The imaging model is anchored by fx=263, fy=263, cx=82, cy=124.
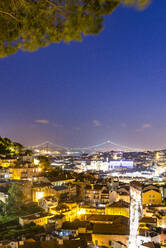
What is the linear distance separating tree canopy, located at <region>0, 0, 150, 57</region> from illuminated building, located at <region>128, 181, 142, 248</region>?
355 inches

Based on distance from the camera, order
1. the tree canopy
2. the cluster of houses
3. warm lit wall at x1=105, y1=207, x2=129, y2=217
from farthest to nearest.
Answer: warm lit wall at x1=105, y1=207, x2=129, y2=217, the cluster of houses, the tree canopy

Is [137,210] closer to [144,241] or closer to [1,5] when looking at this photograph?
[144,241]

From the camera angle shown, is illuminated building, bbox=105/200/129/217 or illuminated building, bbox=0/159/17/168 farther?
illuminated building, bbox=0/159/17/168

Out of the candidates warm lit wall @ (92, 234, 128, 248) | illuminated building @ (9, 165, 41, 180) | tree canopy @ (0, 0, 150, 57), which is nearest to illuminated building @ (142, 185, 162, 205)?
warm lit wall @ (92, 234, 128, 248)

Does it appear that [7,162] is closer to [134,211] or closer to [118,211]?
[118,211]

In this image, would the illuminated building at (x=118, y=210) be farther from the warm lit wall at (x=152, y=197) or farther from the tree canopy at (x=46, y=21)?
the tree canopy at (x=46, y=21)

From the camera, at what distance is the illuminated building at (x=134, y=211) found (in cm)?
1057

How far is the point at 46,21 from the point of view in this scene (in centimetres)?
312

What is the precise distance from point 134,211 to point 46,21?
1278cm

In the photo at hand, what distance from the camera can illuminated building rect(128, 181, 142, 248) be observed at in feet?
34.7

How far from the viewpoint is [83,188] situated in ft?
55.6

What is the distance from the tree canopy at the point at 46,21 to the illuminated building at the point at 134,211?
903 cm

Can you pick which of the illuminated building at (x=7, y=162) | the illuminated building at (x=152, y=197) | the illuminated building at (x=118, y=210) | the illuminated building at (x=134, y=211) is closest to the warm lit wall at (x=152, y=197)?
the illuminated building at (x=152, y=197)

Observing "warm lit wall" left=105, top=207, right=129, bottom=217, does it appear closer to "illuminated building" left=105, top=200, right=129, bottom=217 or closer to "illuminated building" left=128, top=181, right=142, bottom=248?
"illuminated building" left=105, top=200, right=129, bottom=217
